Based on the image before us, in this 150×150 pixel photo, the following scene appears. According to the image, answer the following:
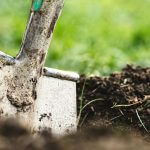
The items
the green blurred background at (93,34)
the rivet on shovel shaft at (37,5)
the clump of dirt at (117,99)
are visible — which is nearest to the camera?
the rivet on shovel shaft at (37,5)

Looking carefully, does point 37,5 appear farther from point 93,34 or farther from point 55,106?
point 93,34

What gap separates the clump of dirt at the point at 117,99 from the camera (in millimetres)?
3354

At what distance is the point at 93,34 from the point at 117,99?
2836 mm

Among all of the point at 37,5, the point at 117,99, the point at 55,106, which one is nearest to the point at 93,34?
the point at 117,99

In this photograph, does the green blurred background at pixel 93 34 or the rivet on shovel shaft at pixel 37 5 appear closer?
the rivet on shovel shaft at pixel 37 5

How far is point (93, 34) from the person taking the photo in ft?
20.3

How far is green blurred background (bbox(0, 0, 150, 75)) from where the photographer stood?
5.03 meters

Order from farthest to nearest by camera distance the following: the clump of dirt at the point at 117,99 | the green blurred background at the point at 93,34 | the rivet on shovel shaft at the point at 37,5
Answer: the green blurred background at the point at 93,34 → the clump of dirt at the point at 117,99 → the rivet on shovel shaft at the point at 37,5

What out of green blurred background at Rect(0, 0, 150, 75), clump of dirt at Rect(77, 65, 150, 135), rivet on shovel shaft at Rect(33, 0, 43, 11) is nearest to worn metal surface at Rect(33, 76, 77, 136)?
clump of dirt at Rect(77, 65, 150, 135)

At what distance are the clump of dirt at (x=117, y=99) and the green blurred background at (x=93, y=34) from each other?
81 centimetres

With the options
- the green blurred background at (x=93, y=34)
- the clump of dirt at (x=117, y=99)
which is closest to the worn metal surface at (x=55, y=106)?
the clump of dirt at (x=117, y=99)

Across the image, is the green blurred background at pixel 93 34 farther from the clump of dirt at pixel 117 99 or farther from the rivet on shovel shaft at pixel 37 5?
the rivet on shovel shaft at pixel 37 5

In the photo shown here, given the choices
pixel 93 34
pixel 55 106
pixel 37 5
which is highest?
pixel 93 34

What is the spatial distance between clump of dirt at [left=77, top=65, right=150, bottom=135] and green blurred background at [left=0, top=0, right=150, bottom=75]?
815 mm
